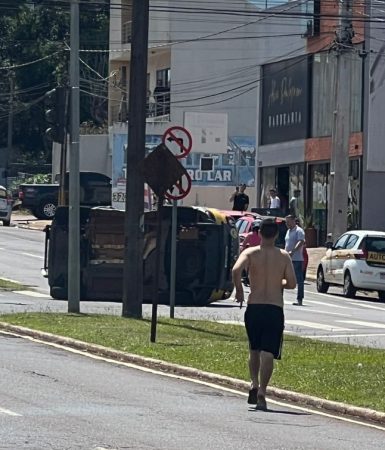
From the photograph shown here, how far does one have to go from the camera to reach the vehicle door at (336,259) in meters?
31.4

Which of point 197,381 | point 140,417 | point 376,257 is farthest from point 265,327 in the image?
point 376,257

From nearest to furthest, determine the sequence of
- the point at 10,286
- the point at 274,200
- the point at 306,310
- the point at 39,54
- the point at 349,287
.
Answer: the point at 306,310
the point at 10,286
the point at 349,287
the point at 274,200
the point at 39,54

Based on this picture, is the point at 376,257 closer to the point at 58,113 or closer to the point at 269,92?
the point at 58,113

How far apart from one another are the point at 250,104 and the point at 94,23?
74.3 ft

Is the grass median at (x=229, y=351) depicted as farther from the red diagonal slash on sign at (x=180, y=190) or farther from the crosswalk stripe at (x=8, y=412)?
the crosswalk stripe at (x=8, y=412)

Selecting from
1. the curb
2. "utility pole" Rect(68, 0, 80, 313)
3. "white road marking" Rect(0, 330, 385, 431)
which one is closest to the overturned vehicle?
"utility pole" Rect(68, 0, 80, 313)

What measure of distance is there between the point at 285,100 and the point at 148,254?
22.2 metres

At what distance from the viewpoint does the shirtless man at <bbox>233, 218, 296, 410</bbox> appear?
41.4ft

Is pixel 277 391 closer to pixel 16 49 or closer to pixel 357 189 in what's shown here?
pixel 357 189

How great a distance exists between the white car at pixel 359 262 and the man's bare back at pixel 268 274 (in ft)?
58.6

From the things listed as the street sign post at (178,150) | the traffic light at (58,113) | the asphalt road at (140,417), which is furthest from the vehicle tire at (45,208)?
the asphalt road at (140,417)

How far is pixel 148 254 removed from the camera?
87.1 feet

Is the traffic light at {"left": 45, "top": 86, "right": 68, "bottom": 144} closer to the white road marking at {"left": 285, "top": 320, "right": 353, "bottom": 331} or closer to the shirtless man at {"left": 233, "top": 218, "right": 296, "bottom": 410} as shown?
the white road marking at {"left": 285, "top": 320, "right": 353, "bottom": 331}

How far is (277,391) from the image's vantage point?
13719 mm
